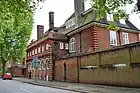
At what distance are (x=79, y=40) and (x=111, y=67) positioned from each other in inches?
618

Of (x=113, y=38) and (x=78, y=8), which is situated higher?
(x=78, y=8)

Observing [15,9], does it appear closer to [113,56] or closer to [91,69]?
[113,56]

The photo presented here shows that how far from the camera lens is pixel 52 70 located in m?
42.7

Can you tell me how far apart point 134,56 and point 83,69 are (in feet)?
33.6

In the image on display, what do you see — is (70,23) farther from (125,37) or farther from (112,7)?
(112,7)

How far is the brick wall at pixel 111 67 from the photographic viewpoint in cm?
2264

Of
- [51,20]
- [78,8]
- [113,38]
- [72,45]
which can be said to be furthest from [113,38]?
[51,20]

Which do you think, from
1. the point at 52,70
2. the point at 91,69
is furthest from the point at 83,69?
the point at 52,70

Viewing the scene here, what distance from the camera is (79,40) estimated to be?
134ft

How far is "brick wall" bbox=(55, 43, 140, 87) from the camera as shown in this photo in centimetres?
2264

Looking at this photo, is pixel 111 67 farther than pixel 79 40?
No

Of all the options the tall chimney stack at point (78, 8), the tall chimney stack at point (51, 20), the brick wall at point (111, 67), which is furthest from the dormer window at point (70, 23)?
the brick wall at point (111, 67)

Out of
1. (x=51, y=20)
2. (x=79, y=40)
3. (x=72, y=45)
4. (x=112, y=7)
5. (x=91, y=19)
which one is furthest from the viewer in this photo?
(x=51, y=20)

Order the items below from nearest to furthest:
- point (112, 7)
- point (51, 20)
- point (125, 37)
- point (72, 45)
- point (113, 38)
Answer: point (112, 7)
point (113, 38)
point (125, 37)
point (72, 45)
point (51, 20)
